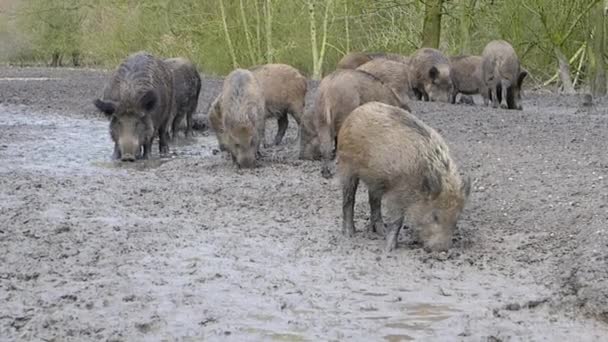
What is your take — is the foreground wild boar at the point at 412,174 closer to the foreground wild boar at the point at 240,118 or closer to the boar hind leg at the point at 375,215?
the boar hind leg at the point at 375,215

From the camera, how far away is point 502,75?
21.6 m

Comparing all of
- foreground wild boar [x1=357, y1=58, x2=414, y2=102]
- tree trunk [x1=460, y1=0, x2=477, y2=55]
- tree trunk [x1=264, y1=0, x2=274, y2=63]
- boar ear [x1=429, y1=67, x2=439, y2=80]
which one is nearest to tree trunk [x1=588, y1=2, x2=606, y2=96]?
tree trunk [x1=460, y1=0, x2=477, y2=55]

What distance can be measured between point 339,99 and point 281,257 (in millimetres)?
3772

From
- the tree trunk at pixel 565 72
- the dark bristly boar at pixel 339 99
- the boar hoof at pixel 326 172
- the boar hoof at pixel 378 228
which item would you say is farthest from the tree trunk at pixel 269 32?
the boar hoof at pixel 378 228

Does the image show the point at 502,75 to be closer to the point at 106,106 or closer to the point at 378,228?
the point at 106,106

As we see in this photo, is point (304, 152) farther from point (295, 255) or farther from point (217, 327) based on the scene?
point (217, 327)

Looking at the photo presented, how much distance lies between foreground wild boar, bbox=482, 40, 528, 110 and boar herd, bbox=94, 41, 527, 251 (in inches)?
1.0

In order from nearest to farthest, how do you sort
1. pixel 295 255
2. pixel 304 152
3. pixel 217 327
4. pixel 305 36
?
pixel 217 327
pixel 295 255
pixel 304 152
pixel 305 36

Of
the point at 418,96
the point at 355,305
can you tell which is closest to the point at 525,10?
the point at 418,96

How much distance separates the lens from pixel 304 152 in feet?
40.0

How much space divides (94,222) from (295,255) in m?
1.87

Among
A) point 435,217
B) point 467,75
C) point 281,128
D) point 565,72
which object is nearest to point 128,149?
point 281,128

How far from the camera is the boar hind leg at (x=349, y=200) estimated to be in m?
8.05

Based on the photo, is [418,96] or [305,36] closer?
[418,96]
